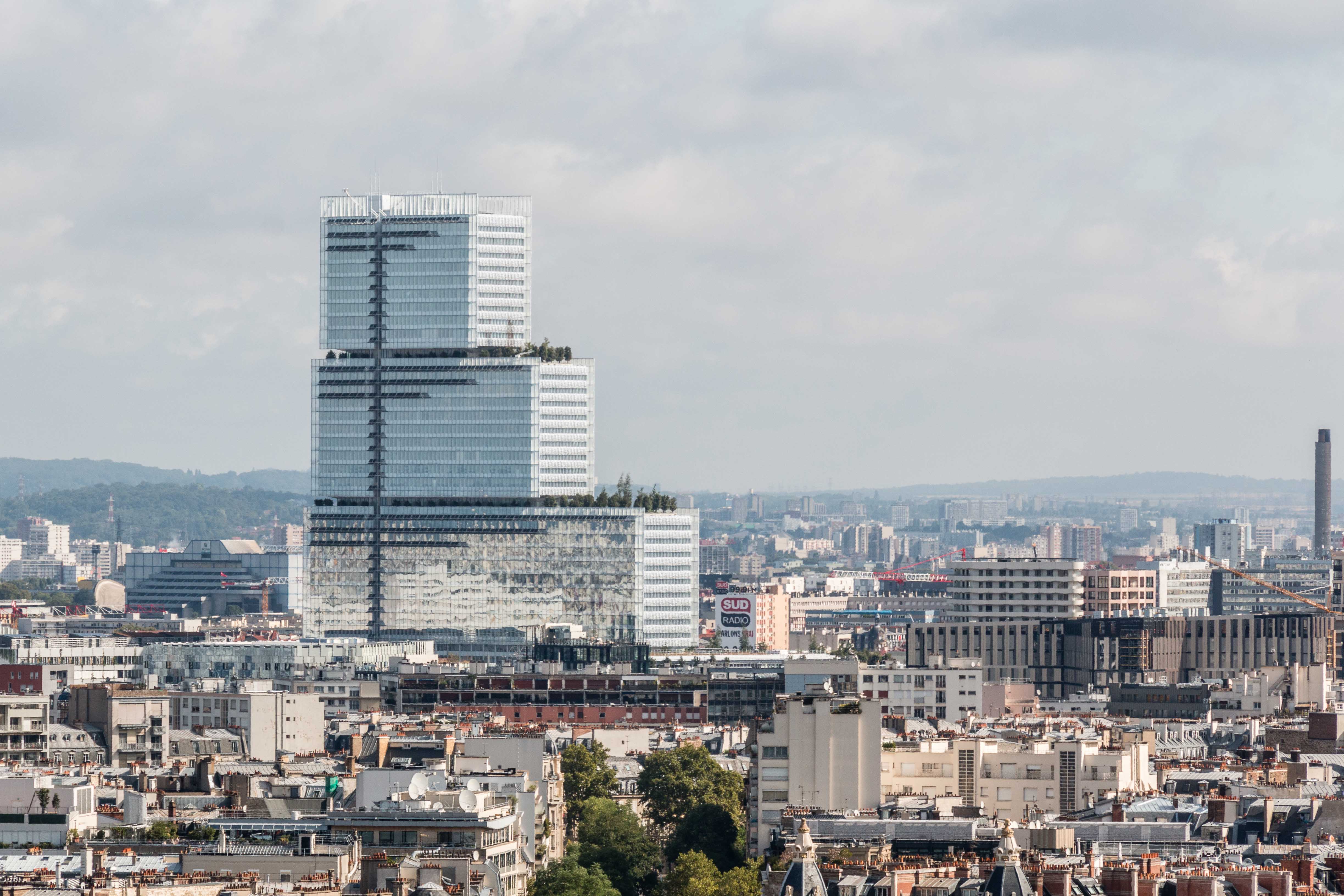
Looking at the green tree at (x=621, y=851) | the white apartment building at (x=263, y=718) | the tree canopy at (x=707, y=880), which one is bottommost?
the green tree at (x=621, y=851)

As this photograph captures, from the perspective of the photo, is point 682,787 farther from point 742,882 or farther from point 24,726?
point 742,882

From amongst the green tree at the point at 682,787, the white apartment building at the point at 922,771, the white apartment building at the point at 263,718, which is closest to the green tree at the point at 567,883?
the white apartment building at the point at 922,771

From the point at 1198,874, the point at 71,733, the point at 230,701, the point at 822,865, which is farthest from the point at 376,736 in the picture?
the point at 1198,874

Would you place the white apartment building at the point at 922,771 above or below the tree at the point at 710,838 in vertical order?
above

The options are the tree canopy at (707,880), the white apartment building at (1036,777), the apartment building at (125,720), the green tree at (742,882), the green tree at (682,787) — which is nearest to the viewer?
the green tree at (742,882)

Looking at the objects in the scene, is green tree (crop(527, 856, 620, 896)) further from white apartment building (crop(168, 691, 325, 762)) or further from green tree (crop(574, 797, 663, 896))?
white apartment building (crop(168, 691, 325, 762))

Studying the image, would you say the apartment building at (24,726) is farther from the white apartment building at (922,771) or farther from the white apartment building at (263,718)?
the white apartment building at (922,771)
